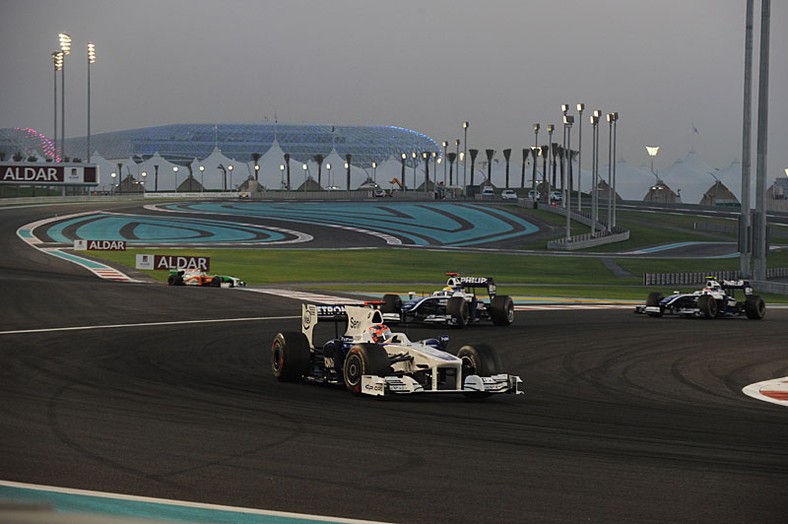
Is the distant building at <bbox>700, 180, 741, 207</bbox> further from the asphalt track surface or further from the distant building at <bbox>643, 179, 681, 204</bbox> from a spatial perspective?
the asphalt track surface

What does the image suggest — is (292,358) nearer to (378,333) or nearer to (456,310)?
(378,333)

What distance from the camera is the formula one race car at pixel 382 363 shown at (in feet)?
55.5

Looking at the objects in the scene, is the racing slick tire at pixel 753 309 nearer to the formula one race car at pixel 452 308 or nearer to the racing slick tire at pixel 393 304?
the formula one race car at pixel 452 308

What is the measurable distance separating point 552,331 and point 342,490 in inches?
790

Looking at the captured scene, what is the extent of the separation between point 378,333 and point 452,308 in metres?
12.2

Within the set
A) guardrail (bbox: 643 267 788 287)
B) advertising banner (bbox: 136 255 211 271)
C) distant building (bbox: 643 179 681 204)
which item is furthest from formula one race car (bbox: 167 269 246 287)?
distant building (bbox: 643 179 681 204)

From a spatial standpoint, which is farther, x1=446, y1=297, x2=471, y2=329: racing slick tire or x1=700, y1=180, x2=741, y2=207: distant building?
x1=700, y1=180, x2=741, y2=207: distant building

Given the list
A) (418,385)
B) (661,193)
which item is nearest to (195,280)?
(418,385)

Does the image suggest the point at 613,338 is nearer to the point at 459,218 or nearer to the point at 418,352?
the point at 418,352

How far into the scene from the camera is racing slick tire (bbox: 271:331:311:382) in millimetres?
18688

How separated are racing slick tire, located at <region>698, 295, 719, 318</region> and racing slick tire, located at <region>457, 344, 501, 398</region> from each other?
801 inches

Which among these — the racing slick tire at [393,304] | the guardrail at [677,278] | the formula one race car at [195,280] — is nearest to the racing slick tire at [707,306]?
the racing slick tire at [393,304]

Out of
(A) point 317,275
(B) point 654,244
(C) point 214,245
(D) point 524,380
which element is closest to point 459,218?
(B) point 654,244

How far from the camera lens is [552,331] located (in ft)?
97.8
